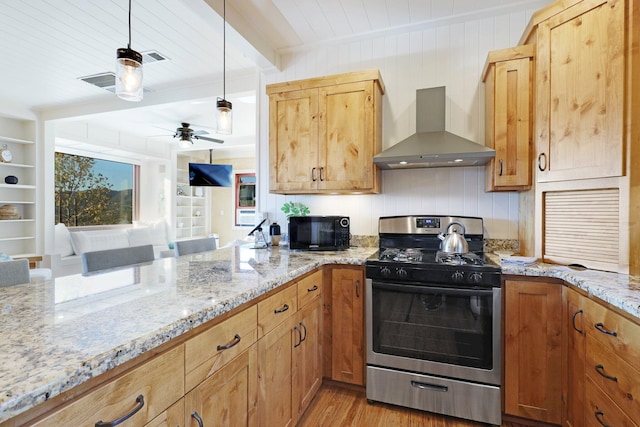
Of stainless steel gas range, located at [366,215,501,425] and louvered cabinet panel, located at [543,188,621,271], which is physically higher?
louvered cabinet panel, located at [543,188,621,271]

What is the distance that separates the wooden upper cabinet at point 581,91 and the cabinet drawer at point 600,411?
1044mm

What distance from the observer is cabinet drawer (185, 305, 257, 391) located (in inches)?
37.2

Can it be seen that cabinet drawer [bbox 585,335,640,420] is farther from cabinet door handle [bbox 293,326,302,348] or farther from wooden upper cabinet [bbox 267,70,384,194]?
wooden upper cabinet [bbox 267,70,384,194]

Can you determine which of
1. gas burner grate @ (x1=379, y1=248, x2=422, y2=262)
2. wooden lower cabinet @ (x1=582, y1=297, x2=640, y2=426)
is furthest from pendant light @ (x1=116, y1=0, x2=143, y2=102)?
wooden lower cabinet @ (x1=582, y1=297, x2=640, y2=426)

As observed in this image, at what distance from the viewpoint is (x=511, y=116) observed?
211cm

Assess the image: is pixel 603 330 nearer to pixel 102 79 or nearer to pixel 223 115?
pixel 223 115

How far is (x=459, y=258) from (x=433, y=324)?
0.46m

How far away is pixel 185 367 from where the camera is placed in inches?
36.2

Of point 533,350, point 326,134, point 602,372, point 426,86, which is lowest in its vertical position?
point 533,350

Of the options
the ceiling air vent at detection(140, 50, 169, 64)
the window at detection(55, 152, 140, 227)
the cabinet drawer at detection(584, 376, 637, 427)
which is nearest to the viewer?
the cabinet drawer at detection(584, 376, 637, 427)

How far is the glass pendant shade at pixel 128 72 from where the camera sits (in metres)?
1.55

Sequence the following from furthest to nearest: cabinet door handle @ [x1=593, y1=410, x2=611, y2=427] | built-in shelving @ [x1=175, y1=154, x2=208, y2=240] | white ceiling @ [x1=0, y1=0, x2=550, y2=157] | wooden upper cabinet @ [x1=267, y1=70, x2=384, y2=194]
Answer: built-in shelving @ [x1=175, y1=154, x2=208, y2=240]
wooden upper cabinet @ [x1=267, y1=70, x2=384, y2=194]
white ceiling @ [x1=0, y1=0, x2=550, y2=157]
cabinet door handle @ [x1=593, y1=410, x2=611, y2=427]

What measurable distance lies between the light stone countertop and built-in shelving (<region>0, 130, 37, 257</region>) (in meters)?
4.34

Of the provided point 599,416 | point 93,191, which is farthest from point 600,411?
point 93,191
